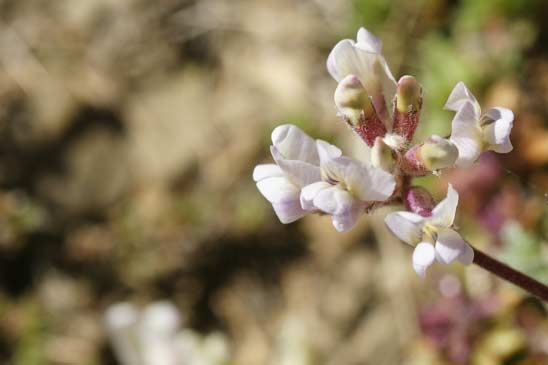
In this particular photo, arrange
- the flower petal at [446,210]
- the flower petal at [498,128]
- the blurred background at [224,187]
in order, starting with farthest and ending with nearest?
1. the blurred background at [224,187]
2. the flower petal at [498,128]
3. the flower petal at [446,210]

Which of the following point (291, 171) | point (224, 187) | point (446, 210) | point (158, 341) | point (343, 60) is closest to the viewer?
point (446, 210)

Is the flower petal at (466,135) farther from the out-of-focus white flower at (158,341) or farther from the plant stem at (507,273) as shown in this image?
the out-of-focus white flower at (158,341)

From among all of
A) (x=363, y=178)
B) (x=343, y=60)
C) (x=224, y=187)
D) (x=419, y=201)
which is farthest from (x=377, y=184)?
(x=224, y=187)

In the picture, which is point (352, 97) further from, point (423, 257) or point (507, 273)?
point (507, 273)

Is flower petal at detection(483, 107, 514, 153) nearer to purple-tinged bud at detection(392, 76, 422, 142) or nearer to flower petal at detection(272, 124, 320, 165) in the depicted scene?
Answer: purple-tinged bud at detection(392, 76, 422, 142)

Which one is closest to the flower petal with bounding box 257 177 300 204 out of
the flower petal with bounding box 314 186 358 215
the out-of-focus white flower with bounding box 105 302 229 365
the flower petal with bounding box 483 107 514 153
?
the flower petal with bounding box 314 186 358 215

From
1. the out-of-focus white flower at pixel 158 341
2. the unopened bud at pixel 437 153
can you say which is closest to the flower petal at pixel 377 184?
the unopened bud at pixel 437 153
